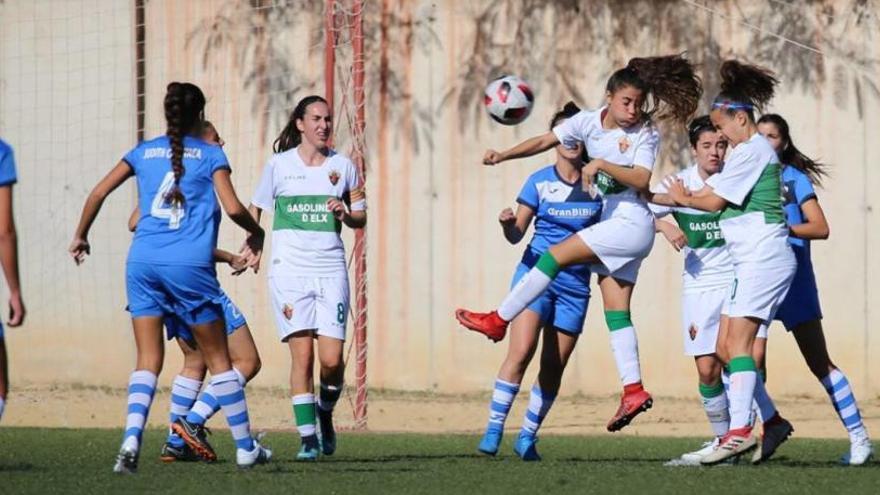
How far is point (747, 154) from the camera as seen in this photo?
31.0ft

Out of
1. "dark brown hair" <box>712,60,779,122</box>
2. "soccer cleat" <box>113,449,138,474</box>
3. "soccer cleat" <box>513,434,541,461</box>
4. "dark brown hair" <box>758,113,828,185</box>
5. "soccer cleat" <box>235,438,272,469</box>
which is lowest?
"soccer cleat" <box>513,434,541,461</box>

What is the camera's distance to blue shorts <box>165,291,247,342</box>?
31.1 feet

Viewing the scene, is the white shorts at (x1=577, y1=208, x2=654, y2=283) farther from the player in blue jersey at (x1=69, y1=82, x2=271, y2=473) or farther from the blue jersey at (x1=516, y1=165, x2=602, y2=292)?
the player in blue jersey at (x1=69, y1=82, x2=271, y2=473)

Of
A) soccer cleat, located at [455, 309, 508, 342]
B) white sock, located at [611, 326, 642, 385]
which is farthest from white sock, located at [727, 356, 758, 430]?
soccer cleat, located at [455, 309, 508, 342]

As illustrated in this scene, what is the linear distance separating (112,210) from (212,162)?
793cm

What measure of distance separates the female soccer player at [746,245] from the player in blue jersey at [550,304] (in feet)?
5.02

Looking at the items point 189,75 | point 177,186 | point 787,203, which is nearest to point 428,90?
point 189,75

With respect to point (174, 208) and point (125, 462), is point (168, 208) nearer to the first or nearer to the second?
point (174, 208)

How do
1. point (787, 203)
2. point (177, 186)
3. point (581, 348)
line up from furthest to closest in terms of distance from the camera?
point (581, 348)
point (787, 203)
point (177, 186)

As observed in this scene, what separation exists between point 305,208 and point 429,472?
1933 mm

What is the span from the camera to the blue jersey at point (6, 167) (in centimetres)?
876

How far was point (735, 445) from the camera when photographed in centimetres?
938

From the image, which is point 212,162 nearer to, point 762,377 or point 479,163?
point 762,377

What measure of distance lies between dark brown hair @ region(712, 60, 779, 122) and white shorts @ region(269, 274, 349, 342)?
247 centimetres
